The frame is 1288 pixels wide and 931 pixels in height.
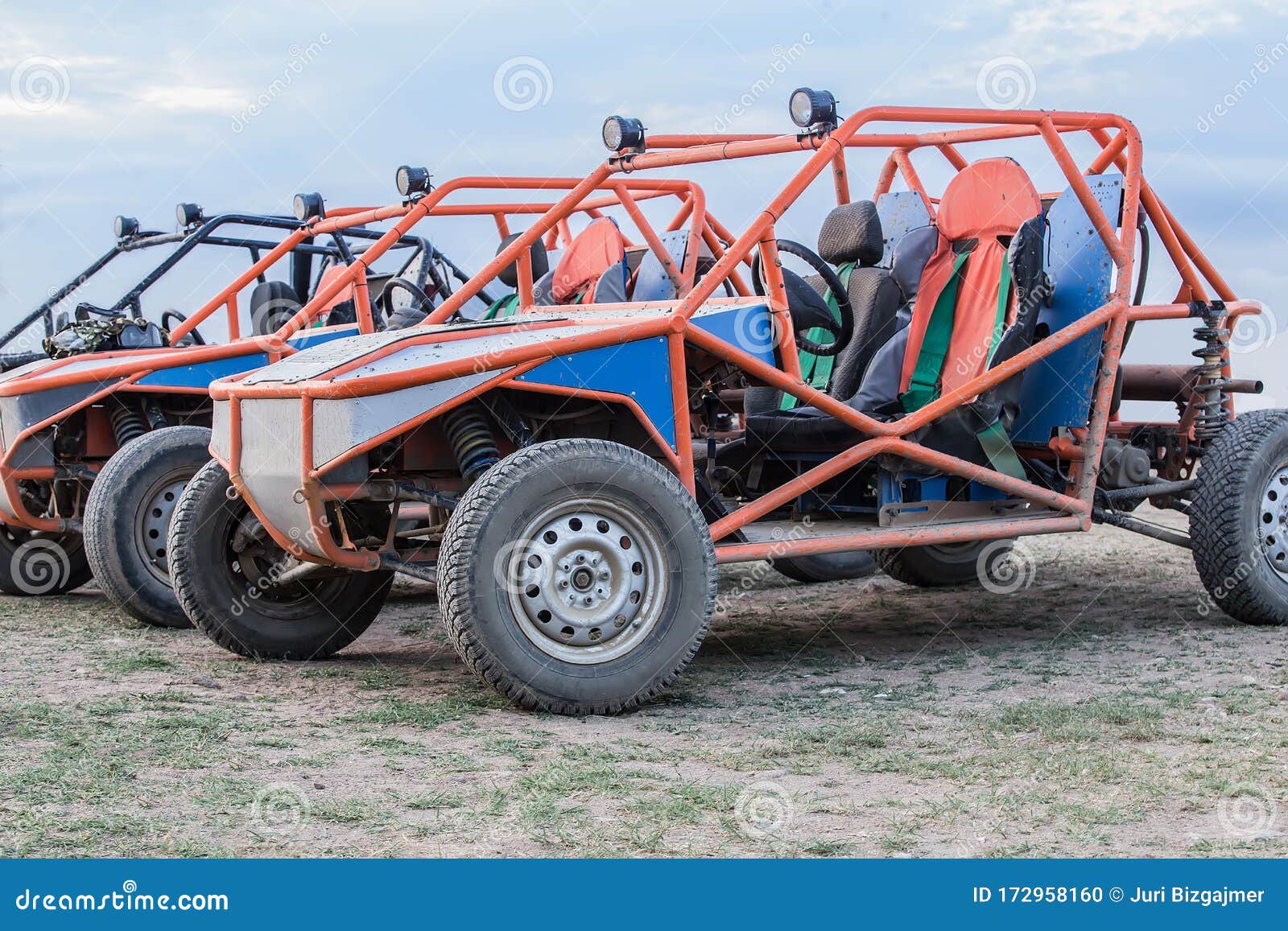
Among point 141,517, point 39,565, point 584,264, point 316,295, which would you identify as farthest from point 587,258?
point 39,565

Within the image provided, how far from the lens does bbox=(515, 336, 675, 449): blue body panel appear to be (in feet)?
16.6

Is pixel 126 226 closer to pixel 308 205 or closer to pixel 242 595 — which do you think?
pixel 308 205

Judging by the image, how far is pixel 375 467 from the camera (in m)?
5.40

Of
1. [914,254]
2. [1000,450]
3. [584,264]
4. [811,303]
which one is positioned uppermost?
[584,264]

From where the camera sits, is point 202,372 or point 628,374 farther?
point 202,372

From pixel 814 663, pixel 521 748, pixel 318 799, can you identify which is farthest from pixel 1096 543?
pixel 318 799

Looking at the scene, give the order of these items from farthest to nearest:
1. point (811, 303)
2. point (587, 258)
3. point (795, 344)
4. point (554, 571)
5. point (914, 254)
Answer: point (587, 258) → point (914, 254) → point (811, 303) → point (795, 344) → point (554, 571)

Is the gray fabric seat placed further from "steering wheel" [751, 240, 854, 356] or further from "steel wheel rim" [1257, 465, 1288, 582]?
"steel wheel rim" [1257, 465, 1288, 582]

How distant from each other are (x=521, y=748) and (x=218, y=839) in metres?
1.12

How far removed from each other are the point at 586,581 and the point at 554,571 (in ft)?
0.39

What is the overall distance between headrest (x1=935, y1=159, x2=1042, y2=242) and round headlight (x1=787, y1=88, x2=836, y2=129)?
1304 millimetres

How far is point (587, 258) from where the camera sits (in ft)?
30.1

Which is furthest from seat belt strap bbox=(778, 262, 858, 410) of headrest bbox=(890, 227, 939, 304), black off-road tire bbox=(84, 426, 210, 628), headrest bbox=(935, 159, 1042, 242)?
black off-road tire bbox=(84, 426, 210, 628)

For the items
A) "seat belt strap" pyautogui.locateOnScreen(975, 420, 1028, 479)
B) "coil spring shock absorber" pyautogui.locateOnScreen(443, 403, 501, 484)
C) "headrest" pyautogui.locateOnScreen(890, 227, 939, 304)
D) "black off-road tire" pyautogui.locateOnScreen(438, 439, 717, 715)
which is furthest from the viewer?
"headrest" pyautogui.locateOnScreen(890, 227, 939, 304)
